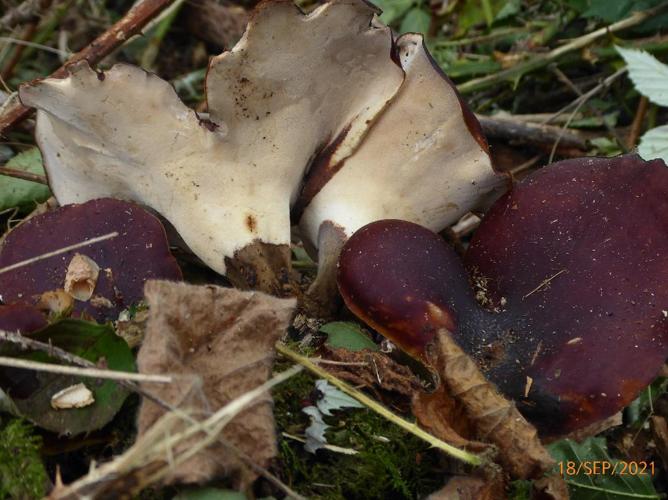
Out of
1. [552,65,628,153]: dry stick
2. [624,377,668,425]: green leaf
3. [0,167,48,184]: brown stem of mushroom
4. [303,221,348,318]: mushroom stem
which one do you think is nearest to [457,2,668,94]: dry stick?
[552,65,628,153]: dry stick

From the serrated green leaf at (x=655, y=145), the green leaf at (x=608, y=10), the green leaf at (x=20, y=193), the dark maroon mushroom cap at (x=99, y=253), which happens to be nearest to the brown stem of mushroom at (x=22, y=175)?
the green leaf at (x=20, y=193)

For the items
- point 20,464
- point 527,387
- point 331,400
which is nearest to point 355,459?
point 331,400

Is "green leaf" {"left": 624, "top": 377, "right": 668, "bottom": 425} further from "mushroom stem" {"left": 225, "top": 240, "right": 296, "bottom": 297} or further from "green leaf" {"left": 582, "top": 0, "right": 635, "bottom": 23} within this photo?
"green leaf" {"left": 582, "top": 0, "right": 635, "bottom": 23}

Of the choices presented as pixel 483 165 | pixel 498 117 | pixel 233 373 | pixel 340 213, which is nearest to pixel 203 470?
pixel 233 373

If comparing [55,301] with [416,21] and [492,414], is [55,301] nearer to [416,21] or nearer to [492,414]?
[492,414]

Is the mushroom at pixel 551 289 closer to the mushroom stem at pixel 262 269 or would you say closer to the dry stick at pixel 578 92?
the mushroom stem at pixel 262 269
